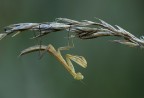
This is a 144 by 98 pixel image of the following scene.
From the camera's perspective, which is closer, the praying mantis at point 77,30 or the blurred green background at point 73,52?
the praying mantis at point 77,30

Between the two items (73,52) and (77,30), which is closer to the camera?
(77,30)

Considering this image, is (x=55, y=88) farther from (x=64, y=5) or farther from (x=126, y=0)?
(x=126, y=0)

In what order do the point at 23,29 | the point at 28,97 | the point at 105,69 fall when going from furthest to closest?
the point at 105,69
the point at 28,97
the point at 23,29

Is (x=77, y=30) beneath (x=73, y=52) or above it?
beneath

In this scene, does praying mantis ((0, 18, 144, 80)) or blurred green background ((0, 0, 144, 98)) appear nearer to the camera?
praying mantis ((0, 18, 144, 80))

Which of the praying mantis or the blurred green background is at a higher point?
the blurred green background

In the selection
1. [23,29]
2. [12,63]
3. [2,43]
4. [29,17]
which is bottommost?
[23,29]

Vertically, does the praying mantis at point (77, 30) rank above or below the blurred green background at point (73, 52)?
below

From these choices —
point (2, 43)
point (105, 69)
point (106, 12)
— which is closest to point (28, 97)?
point (2, 43)
